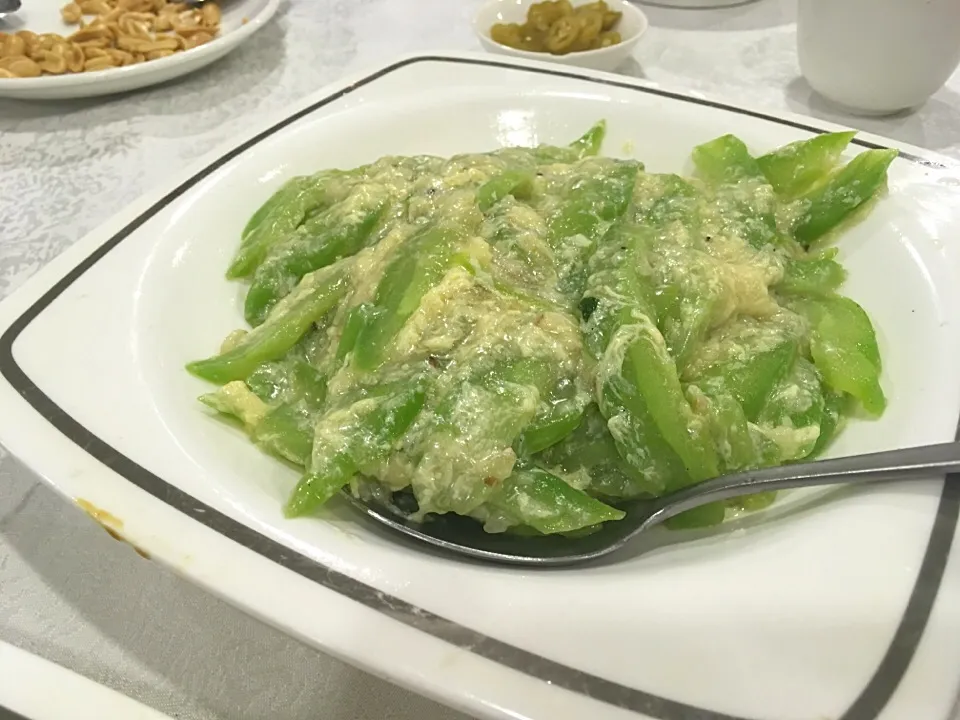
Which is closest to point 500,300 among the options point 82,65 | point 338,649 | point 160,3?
point 338,649

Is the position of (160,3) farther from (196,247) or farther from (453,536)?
(453,536)

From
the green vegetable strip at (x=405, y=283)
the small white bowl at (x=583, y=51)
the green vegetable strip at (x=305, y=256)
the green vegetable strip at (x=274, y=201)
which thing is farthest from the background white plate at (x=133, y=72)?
the green vegetable strip at (x=405, y=283)

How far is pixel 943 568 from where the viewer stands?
32.7 inches

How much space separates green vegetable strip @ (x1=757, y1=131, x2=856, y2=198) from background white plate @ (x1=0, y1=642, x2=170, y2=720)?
137 cm

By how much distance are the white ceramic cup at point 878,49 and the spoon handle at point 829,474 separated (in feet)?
4.40

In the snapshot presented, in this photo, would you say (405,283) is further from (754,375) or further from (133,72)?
(133,72)

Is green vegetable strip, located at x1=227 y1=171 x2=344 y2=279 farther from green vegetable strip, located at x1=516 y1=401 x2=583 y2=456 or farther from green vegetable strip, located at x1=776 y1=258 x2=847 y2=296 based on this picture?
green vegetable strip, located at x1=776 y1=258 x2=847 y2=296

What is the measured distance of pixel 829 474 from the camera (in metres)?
0.92

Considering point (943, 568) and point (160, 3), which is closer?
point (943, 568)

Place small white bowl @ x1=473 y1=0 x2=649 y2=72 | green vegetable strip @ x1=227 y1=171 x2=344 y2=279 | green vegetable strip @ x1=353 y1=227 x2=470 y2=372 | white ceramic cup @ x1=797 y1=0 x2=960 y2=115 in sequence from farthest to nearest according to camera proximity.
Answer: small white bowl @ x1=473 y1=0 x2=649 y2=72 < white ceramic cup @ x1=797 y1=0 x2=960 y2=115 < green vegetable strip @ x1=227 y1=171 x2=344 y2=279 < green vegetable strip @ x1=353 y1=227 x2=470 y2=372

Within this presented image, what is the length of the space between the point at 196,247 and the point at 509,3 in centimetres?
155

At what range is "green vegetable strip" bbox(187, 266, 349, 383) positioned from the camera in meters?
1.20

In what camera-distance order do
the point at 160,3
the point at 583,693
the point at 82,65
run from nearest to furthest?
the point at 583,693 → the point at 82,65 → the point at 160,3

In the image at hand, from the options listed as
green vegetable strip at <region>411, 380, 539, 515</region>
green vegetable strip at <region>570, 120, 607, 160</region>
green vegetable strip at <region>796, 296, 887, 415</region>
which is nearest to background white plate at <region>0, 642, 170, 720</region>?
green vegetable strip at <region>411, 380, 539, 515</region>
